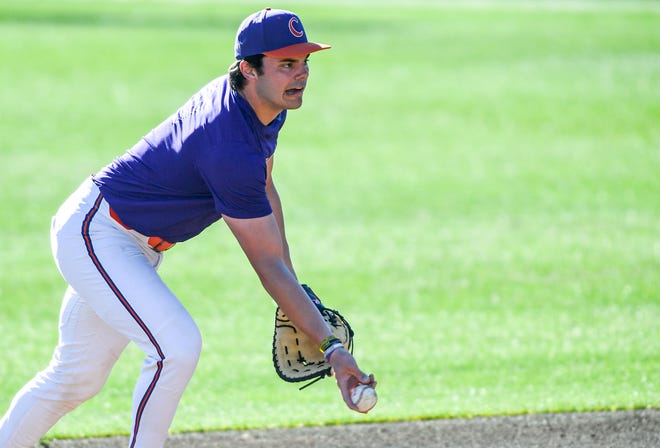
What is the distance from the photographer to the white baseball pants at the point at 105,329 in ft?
13.3

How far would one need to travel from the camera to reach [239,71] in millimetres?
4172

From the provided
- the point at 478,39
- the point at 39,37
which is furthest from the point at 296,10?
the point at 39,37

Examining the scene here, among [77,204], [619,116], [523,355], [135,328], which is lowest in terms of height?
[619,116]

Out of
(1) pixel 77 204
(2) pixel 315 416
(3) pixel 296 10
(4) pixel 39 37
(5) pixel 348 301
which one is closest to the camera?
(1) pixel 77 204

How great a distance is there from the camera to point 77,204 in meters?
4.40

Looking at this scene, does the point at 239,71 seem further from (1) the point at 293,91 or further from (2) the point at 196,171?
(2) the point at 196,171

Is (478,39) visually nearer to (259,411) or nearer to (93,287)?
(259,411)

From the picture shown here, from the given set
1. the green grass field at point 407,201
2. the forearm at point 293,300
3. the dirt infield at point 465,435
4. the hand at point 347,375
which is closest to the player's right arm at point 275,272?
the forearm at point 293,300

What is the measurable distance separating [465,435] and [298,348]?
152cm

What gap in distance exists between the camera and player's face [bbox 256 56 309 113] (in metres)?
4.11

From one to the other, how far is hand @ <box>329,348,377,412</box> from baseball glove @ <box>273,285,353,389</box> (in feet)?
1.71

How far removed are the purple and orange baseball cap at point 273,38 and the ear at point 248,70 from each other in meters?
0.03

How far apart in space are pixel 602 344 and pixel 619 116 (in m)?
8.30

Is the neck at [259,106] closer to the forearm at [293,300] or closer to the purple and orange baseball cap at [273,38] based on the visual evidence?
the purple and orange baseball cap at [273,38]
